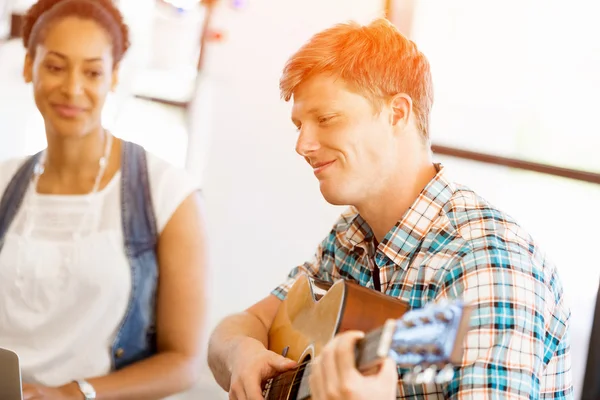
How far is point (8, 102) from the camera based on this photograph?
5.90 ft

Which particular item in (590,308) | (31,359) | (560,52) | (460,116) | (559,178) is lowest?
(31,359)

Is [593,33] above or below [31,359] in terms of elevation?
above

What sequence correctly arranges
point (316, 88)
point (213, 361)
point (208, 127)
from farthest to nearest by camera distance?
1. point (208, 127)
2. point (213, 361)
3. point (316, 88)

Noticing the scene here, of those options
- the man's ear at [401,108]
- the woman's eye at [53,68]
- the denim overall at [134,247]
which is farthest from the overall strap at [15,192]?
the man's ear at [401,108]

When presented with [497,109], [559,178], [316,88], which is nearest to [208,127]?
[316,88]

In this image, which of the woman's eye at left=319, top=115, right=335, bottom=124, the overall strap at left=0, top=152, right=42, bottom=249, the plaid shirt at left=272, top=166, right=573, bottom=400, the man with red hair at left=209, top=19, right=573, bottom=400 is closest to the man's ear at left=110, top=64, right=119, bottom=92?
the overall strap at left=0, top=152, right=42, bottom=249

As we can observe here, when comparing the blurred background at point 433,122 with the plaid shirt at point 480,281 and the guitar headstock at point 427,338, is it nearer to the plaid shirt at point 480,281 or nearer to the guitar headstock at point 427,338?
the plaid shirt at point 480,281

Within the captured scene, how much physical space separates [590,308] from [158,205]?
3.72 feet

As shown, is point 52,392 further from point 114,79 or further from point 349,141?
point 349,141

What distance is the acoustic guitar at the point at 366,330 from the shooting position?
0.95 meters

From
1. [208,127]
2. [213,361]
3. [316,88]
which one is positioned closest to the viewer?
[316,88]

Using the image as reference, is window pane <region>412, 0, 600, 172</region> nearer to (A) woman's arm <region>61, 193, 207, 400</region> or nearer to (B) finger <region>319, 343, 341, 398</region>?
(A) woman's arm <region>61, 193, 207, 400</region>

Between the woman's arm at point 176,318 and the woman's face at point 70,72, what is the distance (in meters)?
0.33

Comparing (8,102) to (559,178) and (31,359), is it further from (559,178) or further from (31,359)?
(559,178)
